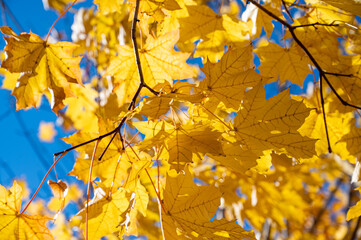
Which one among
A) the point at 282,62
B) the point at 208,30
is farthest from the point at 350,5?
the point at 208,30

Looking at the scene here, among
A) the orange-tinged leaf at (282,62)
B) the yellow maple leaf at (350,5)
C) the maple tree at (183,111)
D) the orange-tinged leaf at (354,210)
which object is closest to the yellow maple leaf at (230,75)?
the maple tree at (183,111)

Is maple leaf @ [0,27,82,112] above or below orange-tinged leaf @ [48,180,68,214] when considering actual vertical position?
above

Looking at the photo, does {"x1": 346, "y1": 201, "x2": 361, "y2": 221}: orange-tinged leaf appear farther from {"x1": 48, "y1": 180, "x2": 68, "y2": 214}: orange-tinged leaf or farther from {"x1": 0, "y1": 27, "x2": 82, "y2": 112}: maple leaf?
{"x1": 0, "y1": 27, "x2": 82, "y2": 112}: maple leaf

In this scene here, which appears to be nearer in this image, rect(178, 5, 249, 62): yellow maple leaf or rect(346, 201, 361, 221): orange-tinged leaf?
rect(346, 201, 361, 221): orange-tinged leaf

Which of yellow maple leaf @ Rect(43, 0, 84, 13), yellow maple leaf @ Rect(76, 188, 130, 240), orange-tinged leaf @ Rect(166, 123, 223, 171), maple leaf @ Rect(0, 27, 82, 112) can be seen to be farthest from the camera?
yellow maple leaf @ Rect(43, 0, 84, 13)

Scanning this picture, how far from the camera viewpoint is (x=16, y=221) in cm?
113

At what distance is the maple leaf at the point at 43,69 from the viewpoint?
1301 mm

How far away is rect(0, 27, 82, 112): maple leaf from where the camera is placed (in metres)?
1.30

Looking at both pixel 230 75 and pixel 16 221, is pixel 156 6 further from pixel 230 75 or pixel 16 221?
pixel 16 221

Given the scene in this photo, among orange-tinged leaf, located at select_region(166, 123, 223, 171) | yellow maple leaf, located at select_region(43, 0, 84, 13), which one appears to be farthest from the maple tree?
yellow maple leaf, located at select_region(43, 0, 84, 13)

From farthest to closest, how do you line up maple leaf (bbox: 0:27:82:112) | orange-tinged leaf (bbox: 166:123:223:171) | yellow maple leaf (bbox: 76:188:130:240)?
1. maple leaf (bbox: 0:27:82:112)
2. yellow maple leaf (bbox: 76:188:130:240)
3. orange-tinged leaf (bbox: 166:123:223:171)

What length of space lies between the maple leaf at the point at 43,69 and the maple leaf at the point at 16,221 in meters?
0.37

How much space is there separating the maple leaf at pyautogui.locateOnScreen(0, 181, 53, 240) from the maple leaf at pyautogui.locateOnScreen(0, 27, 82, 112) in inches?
14.7

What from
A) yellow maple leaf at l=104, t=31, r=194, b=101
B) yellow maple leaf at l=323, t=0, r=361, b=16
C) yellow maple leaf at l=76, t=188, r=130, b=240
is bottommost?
yellow maple leaf at l=76, t=188, r=130, b=240
